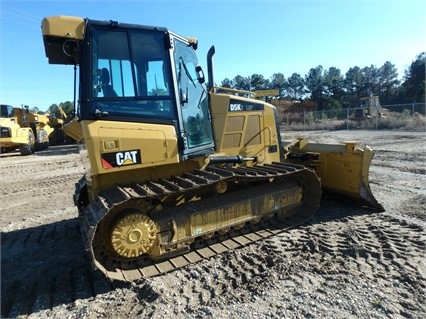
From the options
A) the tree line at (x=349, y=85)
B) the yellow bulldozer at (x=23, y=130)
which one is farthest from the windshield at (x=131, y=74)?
the tree line at (x=349, y=85)

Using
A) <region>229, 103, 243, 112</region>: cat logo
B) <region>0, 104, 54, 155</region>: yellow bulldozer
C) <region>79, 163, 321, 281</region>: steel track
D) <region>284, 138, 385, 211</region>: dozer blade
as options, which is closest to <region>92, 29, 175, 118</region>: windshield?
<region>79, 163, 321, 281</region>: steel track

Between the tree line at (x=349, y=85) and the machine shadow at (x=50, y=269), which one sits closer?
the machine shadow at (x=50, y=269)

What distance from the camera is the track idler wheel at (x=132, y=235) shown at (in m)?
3.74

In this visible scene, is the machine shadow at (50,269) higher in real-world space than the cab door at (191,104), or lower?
lower

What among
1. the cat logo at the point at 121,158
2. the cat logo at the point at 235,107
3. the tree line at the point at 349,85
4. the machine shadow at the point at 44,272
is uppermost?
the tree line at the point at 349,85

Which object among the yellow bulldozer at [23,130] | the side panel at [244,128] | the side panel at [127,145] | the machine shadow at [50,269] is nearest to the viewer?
the machine shadow at [50,269]

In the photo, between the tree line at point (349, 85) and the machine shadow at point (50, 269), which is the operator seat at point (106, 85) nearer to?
the machine shadow at point (50, 269)

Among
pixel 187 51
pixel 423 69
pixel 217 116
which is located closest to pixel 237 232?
pixel 217 116

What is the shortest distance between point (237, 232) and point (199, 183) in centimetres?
115

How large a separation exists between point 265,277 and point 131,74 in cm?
277

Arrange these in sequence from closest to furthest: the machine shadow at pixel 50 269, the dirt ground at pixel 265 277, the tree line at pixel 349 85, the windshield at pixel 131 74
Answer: the dirt ground at pixel 265 277 → the machine shadow at pixel 50 269 → the windshield at pixel 131 74 → the tree line at pixel 349 85

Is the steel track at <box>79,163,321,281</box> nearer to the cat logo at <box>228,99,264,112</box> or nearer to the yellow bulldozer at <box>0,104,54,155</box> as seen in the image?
the cat logo at <box>228,99,264,112</box>

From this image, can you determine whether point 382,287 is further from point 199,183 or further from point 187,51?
point 187,51

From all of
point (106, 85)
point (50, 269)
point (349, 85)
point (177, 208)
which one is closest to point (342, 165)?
point (177, 208)
